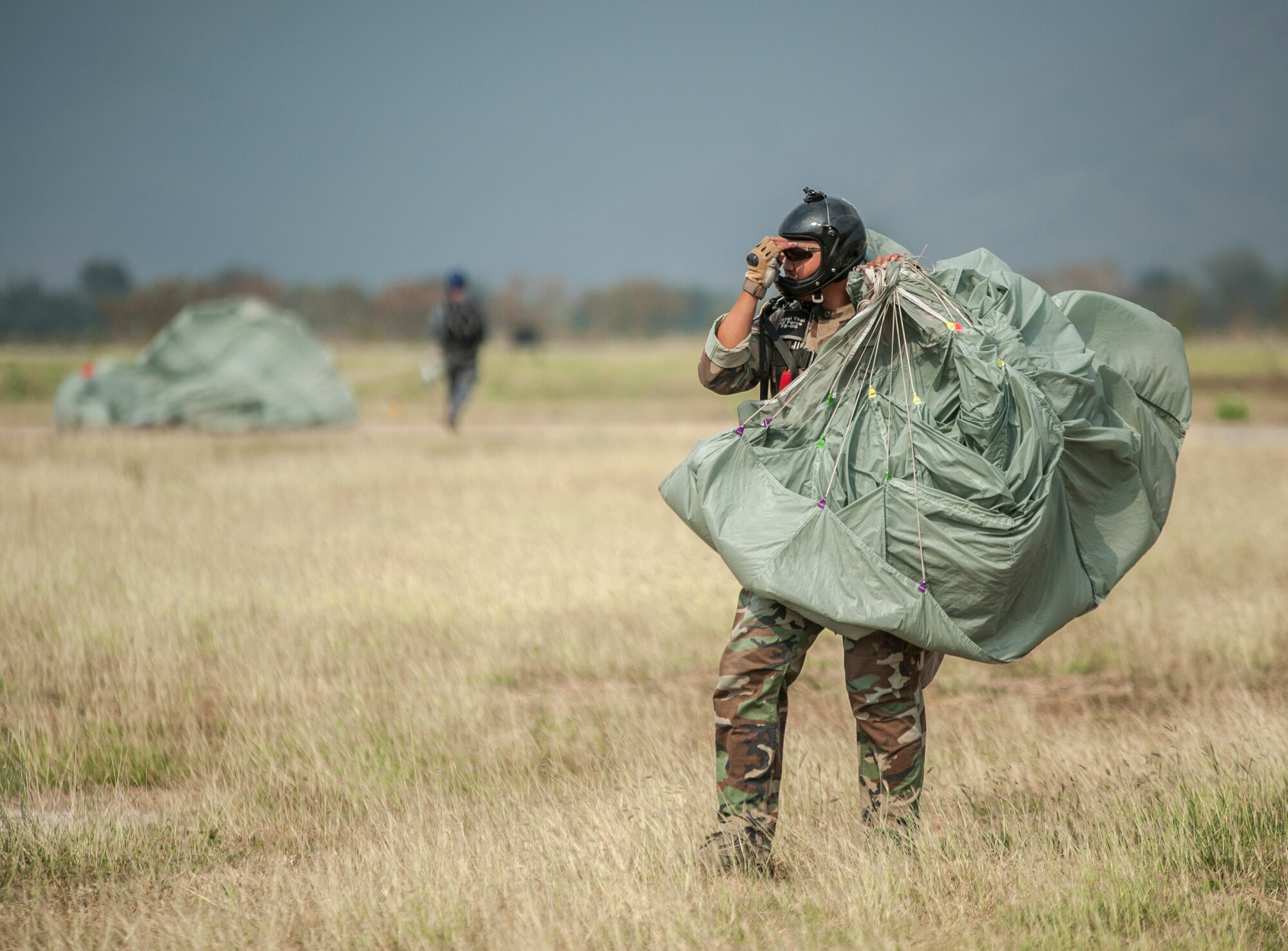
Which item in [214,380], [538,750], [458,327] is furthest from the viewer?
[214,380]

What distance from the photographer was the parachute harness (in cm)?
371

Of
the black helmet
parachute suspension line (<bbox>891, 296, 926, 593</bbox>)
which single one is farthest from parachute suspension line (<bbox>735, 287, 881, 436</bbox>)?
the black helmet

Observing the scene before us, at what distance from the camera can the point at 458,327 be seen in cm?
1705

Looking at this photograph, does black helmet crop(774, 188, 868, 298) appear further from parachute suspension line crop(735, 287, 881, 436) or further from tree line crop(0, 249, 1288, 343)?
tree line crop(0, 249, 1288, 343)

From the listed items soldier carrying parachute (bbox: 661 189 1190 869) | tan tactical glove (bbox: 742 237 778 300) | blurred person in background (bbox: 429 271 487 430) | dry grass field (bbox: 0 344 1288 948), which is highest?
blurred person in background (bbox: 429 271 487 430)

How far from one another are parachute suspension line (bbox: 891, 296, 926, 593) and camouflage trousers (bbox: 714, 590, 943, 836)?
0.29m

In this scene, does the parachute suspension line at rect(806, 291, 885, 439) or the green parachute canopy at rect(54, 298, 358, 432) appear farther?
the green parachute canopy at rect(54, 298, 358, 432)

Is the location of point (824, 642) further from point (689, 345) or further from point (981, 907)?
point (689, 345)

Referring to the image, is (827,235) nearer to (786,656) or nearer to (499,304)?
(786,656)

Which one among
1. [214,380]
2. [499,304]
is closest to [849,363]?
[214,380]

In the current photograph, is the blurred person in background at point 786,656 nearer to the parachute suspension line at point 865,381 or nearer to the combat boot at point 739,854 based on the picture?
the combat boot at point 739,854

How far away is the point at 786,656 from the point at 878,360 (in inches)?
40.3

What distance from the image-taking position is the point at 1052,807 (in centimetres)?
412

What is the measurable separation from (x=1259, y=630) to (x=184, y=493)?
9480 mm
